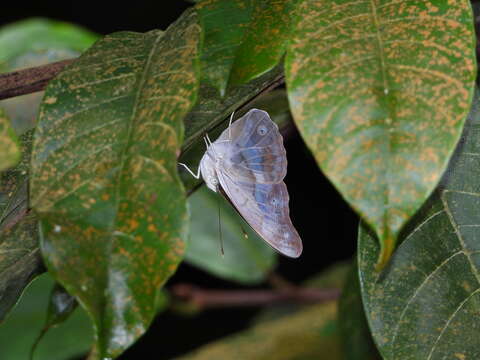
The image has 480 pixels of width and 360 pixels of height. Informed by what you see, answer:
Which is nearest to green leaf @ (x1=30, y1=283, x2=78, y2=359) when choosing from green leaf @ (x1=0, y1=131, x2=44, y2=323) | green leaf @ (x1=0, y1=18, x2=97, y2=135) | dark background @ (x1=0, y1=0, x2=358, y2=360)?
green leaf @ (x1=0, y1=131, x2=44, y2=323)

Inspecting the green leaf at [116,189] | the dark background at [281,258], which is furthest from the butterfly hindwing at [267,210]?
the dark background at [281,258]

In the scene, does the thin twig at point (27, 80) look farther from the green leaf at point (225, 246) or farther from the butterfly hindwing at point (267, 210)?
the green leaf at point (225, 246)

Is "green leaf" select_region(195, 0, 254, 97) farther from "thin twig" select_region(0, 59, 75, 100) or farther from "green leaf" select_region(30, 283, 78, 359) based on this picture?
"green leaf" select_region(30, 283, 78, 359)

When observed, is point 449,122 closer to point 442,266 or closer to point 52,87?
point 442,266

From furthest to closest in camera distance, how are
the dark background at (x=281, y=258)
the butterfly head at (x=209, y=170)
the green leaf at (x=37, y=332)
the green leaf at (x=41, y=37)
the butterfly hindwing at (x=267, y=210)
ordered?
the dark background at (x=281, y=258)
the green leaf at (x=41, y=37)
the green leaf at (x=37, y=332)
the butterfly head at (x=209, y=170)
the butterfly hindwing at (x=267, y=210)

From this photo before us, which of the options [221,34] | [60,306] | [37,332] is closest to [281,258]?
[37,332]

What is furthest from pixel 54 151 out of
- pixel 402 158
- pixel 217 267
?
pixel 217 267
